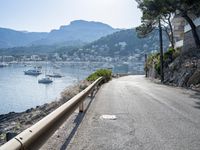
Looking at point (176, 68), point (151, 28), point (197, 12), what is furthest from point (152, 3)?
point (151, 28)

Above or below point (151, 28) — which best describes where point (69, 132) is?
below

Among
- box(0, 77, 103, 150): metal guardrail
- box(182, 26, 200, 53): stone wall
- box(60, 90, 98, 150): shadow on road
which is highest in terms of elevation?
box(182, 26, 200, 53): stone wall

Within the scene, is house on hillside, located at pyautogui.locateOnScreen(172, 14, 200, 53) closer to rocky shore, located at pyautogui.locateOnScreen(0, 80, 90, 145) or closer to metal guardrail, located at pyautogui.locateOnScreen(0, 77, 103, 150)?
rocky shore, located at pyautogui.locateOnScreen(0, 80, 90, 145)

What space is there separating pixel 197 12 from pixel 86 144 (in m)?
35.7

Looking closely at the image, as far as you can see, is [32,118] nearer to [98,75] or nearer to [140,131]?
[140,131]

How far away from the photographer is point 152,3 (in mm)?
39531

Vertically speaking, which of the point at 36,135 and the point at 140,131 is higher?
the point at 36,135

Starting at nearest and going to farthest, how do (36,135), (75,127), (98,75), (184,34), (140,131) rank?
(36,135) < (140,131) < (75,127) < (98,75) < (184,34)

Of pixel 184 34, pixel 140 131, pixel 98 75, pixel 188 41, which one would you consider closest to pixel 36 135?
pixel 140 131

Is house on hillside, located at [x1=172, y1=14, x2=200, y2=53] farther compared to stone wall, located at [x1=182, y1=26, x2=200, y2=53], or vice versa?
stone wall, located at [x1=182, y1=26, x2=200, y2=53]

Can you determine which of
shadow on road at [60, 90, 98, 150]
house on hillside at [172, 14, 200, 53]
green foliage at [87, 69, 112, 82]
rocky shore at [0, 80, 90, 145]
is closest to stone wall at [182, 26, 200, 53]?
house on hillside at [172, 14, 200, 53]

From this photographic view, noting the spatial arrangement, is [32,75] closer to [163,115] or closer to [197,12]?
[197,12]

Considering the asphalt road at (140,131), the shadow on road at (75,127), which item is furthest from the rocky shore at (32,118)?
the asphalt road at (140,131)

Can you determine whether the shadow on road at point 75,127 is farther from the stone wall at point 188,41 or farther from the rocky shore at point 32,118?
the stone wall at point 188,41
